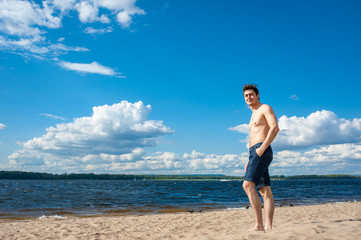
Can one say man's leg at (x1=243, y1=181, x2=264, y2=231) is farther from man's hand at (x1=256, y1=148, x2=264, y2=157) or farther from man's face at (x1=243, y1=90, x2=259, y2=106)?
man's face at (x1=243, y1=90, x2=259, y2=106)

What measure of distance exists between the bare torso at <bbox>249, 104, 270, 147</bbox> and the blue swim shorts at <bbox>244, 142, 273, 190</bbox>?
5.6 inches

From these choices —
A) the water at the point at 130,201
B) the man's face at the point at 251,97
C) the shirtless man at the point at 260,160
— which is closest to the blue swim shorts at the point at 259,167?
the shirtless man at the point at 260,160

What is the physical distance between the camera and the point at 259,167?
4641mm

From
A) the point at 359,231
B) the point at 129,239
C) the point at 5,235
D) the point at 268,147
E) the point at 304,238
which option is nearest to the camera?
the point at 304,238

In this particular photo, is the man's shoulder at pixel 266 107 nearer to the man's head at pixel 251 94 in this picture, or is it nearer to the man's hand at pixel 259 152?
the man's head at pixel 251 94

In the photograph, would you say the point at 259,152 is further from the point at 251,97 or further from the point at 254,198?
the point at 251,97

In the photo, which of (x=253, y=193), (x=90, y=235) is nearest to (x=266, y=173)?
(x=253, y=193)

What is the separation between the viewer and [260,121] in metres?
4.92

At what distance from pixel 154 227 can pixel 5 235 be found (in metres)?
4.23

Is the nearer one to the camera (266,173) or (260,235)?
(260,235)

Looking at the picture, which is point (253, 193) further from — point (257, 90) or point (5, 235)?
point (5, 235)

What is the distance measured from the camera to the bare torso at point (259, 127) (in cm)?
483

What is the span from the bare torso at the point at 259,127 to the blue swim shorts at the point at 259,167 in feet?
0.46

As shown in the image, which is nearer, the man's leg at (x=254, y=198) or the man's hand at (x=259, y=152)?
the man's hand at (x=259, y=152)
